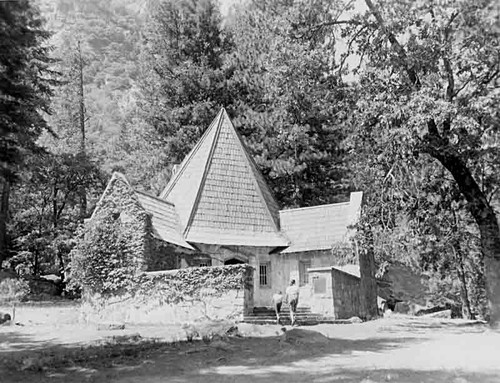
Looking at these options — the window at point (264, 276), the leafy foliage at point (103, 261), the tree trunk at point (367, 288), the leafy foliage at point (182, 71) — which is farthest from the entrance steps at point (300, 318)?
the leafy foliage at point (182, 71)

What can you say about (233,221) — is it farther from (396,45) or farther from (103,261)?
(396,45)

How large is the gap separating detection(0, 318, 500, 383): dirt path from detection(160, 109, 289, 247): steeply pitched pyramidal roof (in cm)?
960

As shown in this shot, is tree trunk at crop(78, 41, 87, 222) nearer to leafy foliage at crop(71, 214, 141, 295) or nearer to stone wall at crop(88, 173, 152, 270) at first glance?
stone wall at crop(88, 173, 152, 270)

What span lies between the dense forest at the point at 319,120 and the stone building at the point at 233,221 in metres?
3.70

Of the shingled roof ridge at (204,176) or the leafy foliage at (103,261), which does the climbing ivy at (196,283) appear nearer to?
the leafy foliage at (103,261)

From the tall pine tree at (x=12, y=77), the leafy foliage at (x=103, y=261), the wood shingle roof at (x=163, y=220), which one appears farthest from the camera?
the wood shingle roof at (x=163, y=220)

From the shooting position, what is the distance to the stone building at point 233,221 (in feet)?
69.5

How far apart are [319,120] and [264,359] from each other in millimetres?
27517

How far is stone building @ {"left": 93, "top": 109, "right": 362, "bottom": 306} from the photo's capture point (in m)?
21.2

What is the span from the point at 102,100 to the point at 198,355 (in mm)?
115834

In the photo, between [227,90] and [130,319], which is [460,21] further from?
[227,90]

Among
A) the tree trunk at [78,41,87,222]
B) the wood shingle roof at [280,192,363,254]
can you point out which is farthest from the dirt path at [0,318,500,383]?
the tree trunk at [78,41,87,222]

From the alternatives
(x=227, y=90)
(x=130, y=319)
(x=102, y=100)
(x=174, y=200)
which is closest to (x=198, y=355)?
(x=130, y=319)

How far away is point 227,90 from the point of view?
39500mm
